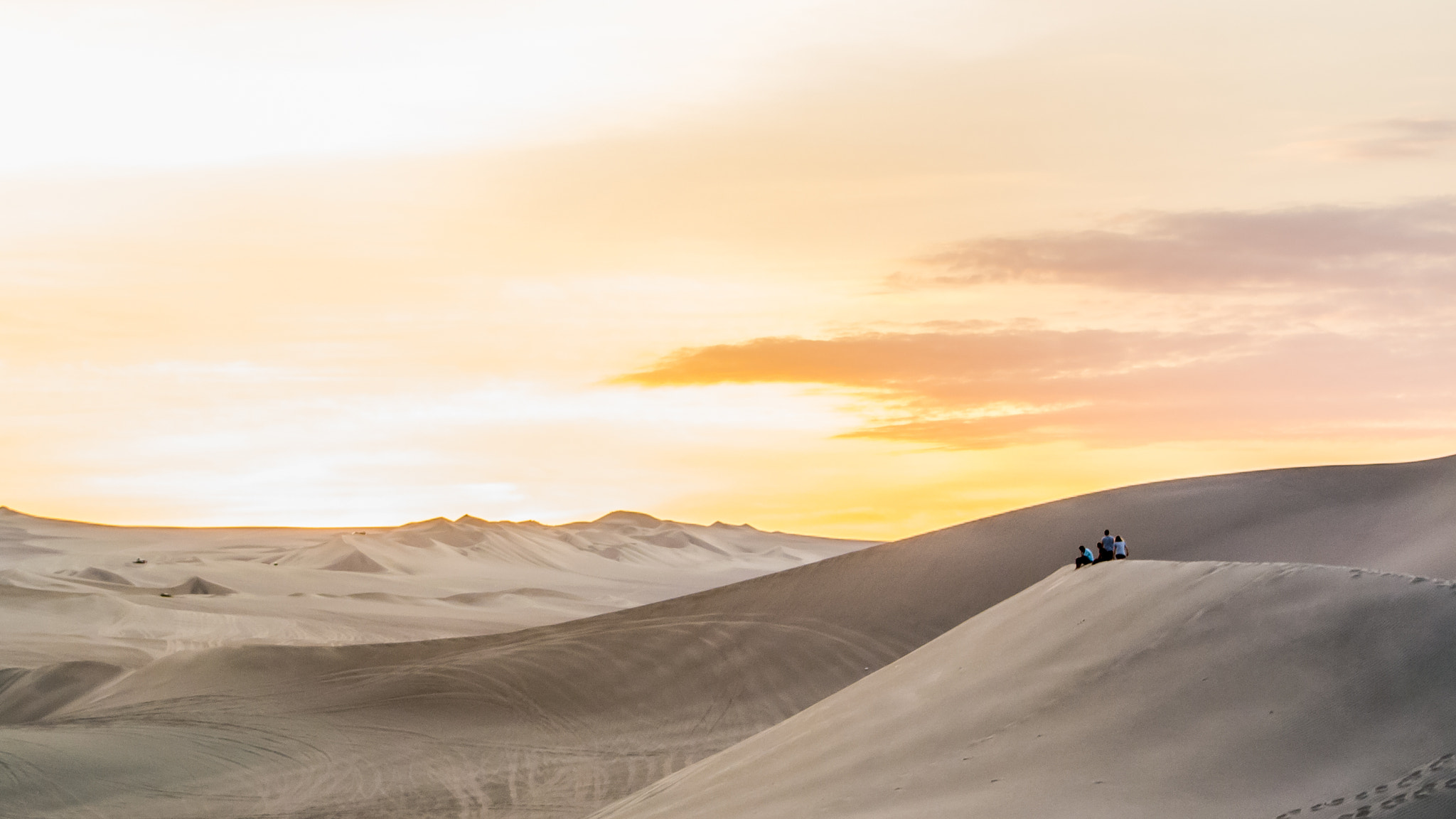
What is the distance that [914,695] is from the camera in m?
9.77

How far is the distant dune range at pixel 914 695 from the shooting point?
6590mm

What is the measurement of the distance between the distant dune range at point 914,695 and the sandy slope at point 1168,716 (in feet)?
0.07

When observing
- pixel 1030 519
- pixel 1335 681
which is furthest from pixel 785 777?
pixel 1030 519

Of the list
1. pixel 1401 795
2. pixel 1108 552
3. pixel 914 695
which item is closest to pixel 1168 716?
pixel 1401 795

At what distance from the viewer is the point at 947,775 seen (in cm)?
765

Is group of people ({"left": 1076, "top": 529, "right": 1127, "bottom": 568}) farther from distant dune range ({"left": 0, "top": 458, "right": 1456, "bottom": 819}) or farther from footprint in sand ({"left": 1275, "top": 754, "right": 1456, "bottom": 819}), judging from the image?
footprint in sand ({"left": 1275, "top": 754, "right": 1456, "bottom": 819})

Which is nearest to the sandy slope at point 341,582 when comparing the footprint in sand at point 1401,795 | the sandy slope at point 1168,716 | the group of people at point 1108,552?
the group of people at point 1108,552

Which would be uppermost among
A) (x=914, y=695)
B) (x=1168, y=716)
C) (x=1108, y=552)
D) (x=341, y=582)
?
(x=1108, y=552)

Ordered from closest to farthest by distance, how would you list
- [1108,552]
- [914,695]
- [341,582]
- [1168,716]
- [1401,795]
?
[1401,795] < [1168,716] < [914,695] < [1108,552] < [341,582]

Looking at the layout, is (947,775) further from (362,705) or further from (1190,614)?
(362,705)

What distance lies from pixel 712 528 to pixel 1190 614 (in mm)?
133119

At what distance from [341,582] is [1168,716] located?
57.2 metres

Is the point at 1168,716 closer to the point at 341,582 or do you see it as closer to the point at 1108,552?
the point at 1108,552

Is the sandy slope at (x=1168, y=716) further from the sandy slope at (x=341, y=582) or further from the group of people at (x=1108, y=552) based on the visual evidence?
the sandy slope at (x=341, y=582)
